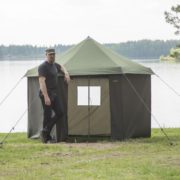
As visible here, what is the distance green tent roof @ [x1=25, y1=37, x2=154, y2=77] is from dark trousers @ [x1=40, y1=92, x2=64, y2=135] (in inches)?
33.9

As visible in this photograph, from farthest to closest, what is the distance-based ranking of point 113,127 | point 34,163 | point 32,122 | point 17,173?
point 32,122 < point 113,127 < point 34,163 < point 17,173

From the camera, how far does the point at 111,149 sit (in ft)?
31.4

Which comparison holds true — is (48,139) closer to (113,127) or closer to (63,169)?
(113,127)

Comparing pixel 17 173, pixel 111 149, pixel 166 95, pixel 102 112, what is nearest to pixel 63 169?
pixel 17 173

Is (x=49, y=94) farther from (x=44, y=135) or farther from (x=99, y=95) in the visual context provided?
(x=99, y=95)

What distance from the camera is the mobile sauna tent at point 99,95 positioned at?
451 inches

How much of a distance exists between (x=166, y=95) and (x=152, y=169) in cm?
2347

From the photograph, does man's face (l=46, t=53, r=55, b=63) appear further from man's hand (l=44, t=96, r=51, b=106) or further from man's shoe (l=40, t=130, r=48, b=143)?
man's shoe (l=40, t=130, r=48, b=143)

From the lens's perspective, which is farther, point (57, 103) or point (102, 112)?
point (102, 112)

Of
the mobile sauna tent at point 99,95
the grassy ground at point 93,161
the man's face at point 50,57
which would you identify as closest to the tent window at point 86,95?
the mobile sauna tent at point 99,95

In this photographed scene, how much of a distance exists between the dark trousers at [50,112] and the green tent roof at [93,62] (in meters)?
0.86

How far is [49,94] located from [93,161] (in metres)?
2.81

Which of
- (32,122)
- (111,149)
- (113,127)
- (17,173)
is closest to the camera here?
(17,173)

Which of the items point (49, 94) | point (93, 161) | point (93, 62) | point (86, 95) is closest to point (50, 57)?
point (49, 94)
